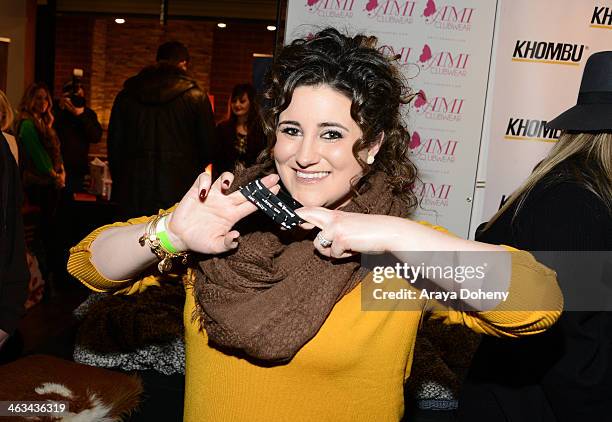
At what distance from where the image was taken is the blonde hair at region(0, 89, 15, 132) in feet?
11.1

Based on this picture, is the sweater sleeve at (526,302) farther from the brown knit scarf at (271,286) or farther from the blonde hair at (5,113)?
the blonde hair at (5,113)

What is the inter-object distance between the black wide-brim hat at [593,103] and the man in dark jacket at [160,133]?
3.46 m

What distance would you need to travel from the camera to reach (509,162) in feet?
14.1

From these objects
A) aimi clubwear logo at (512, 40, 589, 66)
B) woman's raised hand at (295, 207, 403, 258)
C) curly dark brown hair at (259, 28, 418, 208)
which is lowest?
woman's raised hand at (295, 207, 403, 258)

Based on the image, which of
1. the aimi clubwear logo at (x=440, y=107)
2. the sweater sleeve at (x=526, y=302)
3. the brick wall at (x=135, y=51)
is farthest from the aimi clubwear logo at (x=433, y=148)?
the brick wall at (x=135, y=51)

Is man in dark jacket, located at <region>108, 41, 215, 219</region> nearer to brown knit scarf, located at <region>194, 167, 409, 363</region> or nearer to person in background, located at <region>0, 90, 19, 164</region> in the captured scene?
person in background, located at <region>0, 90, 19, 164</region>

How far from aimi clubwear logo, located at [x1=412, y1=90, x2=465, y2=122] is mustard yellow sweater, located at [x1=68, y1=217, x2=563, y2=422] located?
2.35m

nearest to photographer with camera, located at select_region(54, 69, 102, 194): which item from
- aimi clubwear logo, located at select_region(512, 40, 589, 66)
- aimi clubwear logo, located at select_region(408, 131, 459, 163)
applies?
aimi clubwear logo, located at select_region(408, 131, 459, 163)

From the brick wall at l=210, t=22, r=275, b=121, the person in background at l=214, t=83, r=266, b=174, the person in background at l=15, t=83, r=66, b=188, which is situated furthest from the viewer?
the brick wall at l=210, t=22, r=275, b=121

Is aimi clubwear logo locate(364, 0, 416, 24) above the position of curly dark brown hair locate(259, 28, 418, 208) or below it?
above

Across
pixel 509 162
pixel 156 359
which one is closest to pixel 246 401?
pixel 156 359

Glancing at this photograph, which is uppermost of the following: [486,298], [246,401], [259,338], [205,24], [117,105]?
[205,24]

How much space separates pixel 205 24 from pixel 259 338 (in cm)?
866

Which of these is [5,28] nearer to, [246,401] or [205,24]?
[205,24]
